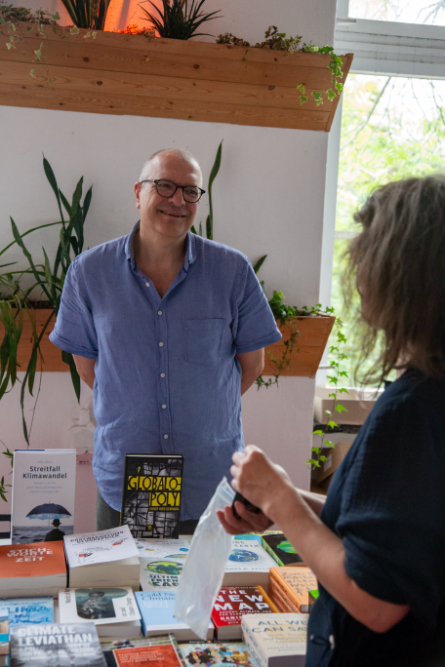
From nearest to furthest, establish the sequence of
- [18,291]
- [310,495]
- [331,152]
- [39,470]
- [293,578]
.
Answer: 1. [310,495]
2. [293,578]
3. [39,470]
4. [18,291]
5. [331,152]

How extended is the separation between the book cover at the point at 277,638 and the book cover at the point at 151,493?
1.34ft

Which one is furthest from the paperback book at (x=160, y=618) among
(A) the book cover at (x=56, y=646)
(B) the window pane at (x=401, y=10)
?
(B) the window pane at (x=401, y=10)

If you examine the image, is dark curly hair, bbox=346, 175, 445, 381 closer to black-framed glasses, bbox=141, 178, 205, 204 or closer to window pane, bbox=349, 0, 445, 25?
black-framed glasses, bbox=141, 178, 205, 204

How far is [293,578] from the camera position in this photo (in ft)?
4.45

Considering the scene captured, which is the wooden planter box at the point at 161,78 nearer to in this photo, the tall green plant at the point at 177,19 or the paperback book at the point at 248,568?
the tall green plant at the point at 177,19

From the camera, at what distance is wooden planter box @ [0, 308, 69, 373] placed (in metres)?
2.62

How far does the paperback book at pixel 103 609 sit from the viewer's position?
3.83 ft

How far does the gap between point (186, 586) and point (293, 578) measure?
0.32 metres

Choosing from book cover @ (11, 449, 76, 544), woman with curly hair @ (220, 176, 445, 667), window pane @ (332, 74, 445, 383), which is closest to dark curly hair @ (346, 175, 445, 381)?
woman with curly hair @ (220, 176, 445, 667)

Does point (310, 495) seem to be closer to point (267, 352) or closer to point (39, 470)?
point (39, 470)

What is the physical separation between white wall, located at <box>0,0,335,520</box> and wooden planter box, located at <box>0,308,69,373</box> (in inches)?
3.1

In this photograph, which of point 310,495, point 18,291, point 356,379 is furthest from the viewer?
point 18,291

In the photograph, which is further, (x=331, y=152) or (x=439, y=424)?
(x=331, y=152)

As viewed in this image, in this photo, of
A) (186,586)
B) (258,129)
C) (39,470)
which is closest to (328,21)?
(258,129)
